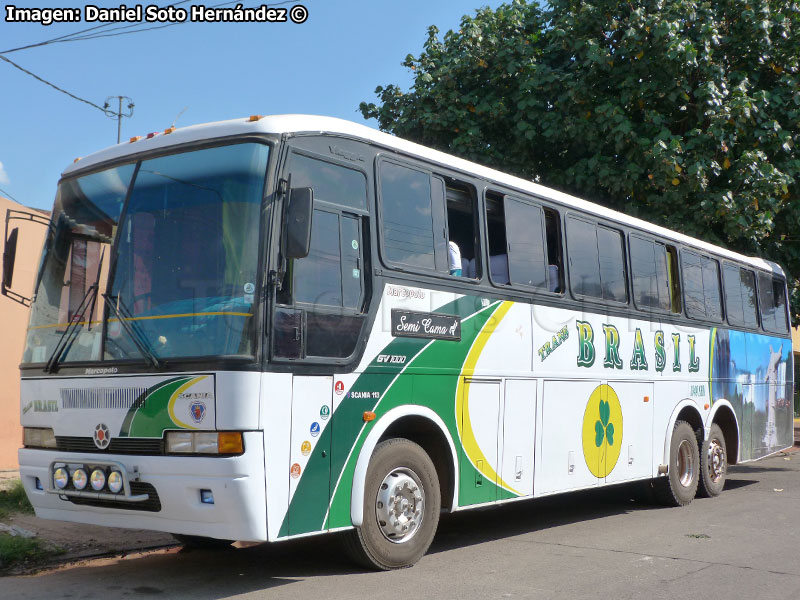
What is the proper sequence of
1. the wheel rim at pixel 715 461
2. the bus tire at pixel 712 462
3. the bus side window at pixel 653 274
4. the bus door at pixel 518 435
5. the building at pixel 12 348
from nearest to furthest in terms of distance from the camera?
1. the bus door at pixel 518 435
2. the bus side window at pixel 653 274
3. the building at pixel 12 348
4. the bus tire at pixel 712 462
5. the wheel rim at pixel 715 461

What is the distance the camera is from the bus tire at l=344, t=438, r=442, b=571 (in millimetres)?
6441

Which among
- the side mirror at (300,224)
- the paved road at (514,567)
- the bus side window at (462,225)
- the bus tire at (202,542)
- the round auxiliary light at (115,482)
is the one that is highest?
the bus side window at (462,225)

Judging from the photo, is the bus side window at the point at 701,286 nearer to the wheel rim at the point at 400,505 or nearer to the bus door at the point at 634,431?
the bus door at the point at 634,431

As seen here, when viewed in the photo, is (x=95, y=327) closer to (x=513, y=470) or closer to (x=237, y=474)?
(x=237, y=474)

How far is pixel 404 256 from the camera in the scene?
6.91 meters

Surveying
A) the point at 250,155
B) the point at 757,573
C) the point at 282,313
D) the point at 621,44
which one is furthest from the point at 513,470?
the point at 621,44

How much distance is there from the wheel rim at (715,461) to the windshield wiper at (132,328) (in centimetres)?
846

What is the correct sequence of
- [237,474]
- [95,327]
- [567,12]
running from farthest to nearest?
[567,12] → [95,327] → [237,474]

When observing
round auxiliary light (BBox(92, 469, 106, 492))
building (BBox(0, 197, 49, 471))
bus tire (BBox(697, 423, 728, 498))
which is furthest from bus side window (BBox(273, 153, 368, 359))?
bus tire (BBox(697, 423, 728, 498))

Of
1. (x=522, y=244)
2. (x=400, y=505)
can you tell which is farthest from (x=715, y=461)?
(x=400, y=505)

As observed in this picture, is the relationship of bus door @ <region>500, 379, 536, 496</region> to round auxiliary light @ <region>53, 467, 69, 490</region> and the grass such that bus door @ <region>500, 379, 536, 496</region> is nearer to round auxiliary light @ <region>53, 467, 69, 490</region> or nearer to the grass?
round auxiliary light @ <region>53, 467, 69, 490</region>

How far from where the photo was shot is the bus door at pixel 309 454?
18.9ft

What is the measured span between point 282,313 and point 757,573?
4.17 metres

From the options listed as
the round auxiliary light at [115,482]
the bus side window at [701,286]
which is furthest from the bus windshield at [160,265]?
the bus side window at [701,286]
